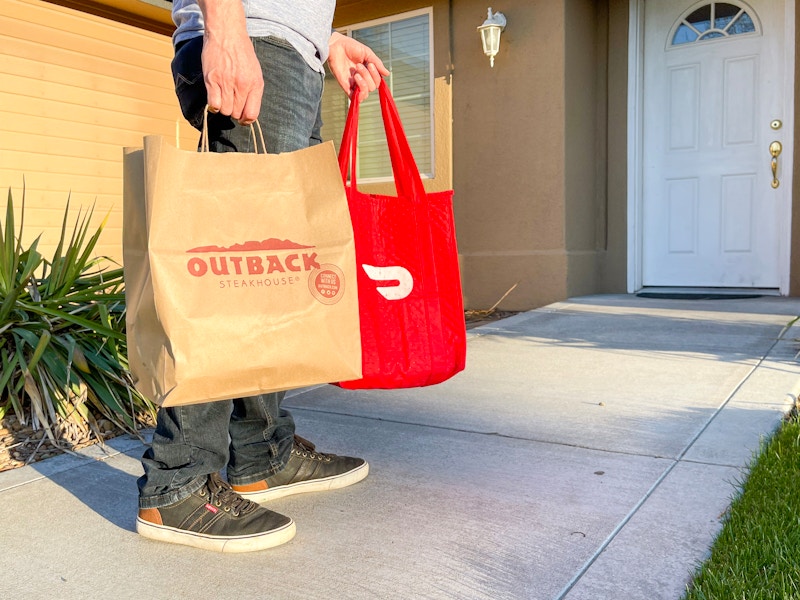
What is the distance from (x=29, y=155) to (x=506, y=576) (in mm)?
6663

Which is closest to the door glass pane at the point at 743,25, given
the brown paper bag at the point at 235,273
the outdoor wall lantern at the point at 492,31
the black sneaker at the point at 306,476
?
the outdoor wall lantern at the point at 492,31

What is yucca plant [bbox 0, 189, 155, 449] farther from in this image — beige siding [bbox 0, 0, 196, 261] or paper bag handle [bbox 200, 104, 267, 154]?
beige siding [bbox 0, 0, 196, 261]

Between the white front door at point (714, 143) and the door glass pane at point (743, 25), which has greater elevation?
the door glass pane at point (743, 25)

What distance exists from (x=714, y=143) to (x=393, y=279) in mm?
5319

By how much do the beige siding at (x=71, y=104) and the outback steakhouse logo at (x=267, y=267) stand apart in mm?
5350

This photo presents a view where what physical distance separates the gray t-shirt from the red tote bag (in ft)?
0.66

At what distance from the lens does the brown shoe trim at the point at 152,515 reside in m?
1.80

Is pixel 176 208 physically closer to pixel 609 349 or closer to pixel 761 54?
pixel 609 349

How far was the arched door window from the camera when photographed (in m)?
6.21

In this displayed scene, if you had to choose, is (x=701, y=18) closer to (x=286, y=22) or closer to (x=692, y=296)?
(x=692, y=296)

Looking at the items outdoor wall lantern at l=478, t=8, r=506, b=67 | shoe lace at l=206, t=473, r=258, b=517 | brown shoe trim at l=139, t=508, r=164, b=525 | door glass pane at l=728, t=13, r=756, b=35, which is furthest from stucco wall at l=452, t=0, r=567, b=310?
brown shoe trim at l=139, t=508, r=164, b=525

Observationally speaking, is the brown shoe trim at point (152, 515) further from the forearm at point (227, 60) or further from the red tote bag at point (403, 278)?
the forearm at point (227, 60)

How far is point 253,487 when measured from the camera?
2057mm

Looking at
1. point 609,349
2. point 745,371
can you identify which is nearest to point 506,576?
point 745,371
